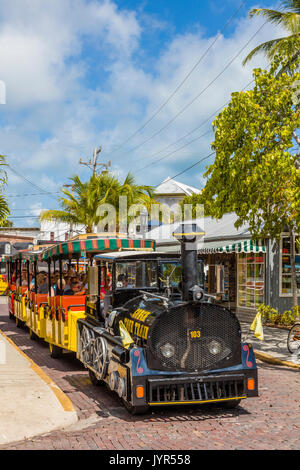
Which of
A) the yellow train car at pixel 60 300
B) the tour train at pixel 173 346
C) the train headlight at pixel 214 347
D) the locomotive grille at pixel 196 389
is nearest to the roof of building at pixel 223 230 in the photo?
the yellow train car at pixel 60 300

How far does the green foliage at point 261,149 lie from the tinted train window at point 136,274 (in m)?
4.36

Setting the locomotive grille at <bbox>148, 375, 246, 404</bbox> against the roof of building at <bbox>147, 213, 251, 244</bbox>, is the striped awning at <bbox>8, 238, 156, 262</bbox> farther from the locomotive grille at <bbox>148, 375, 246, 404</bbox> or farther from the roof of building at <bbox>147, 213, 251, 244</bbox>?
the roof of building at <bbox>147, 213, 251, 244</bbox>

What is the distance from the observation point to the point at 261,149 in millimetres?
12219

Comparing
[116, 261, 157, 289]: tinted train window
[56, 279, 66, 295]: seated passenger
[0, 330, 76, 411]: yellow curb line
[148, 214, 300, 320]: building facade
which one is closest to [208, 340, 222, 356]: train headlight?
[116, 261, 157, 289]: tinted train window

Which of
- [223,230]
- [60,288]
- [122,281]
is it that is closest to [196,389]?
[122,281]

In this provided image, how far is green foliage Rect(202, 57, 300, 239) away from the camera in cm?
1179

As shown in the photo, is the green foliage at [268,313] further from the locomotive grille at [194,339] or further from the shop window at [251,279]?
the locomotive grille at [194,339]

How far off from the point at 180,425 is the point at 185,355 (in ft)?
2.95

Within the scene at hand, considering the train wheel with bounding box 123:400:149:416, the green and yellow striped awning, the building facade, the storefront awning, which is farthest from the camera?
the building facade

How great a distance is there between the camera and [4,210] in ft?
34.0

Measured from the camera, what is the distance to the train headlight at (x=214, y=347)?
22.8 feet

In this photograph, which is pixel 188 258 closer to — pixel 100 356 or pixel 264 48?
pixel 100 356

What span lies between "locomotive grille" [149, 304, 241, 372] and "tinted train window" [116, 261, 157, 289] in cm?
186
